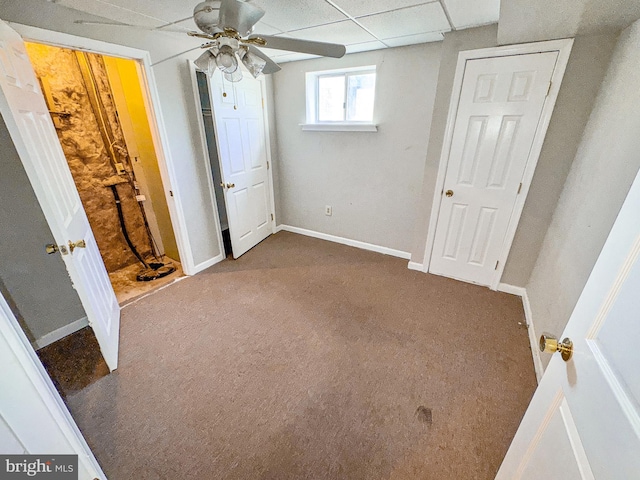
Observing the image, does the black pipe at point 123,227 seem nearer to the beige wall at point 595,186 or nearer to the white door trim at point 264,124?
the white door trim at point 264,124

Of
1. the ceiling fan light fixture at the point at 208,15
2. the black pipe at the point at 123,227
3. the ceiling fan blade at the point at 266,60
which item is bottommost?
the black pipe at the point at 123,227

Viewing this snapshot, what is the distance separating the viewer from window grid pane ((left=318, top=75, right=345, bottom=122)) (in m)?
2.93

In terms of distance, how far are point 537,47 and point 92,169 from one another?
3.79 meters

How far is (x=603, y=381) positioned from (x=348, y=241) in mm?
2893

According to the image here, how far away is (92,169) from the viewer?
8.46ft

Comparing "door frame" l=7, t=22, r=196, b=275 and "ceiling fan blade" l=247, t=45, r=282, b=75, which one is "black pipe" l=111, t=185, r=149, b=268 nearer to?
"door frame" l=7, t=22, r=196, b=275

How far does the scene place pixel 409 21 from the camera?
1.80m

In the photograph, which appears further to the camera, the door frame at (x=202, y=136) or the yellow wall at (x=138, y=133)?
the yellow wall at (x=138, y=133)

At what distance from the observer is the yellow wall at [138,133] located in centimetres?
244

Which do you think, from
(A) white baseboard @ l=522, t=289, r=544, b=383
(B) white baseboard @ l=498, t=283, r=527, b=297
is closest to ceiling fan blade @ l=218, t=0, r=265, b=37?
(A) white baseboard @ l=522, t=289, r=544, b=383

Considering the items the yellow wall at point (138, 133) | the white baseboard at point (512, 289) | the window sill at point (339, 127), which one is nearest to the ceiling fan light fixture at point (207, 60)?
the yellow wall at point (138, 133)

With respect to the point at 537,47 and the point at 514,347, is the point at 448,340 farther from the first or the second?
the point at 537,47

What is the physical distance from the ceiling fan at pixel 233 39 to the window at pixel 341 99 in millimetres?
1441

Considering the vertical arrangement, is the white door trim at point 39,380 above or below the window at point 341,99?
below
